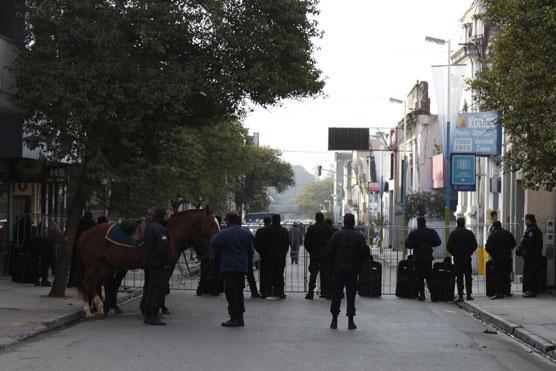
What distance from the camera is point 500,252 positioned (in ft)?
68.4

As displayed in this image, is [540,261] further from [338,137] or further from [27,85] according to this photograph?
[338,137]

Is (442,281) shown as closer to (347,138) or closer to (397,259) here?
(397,259)

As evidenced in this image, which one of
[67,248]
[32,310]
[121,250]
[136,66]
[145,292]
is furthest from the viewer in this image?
[67,248]

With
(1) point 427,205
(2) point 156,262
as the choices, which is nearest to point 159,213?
(2) point 156,262

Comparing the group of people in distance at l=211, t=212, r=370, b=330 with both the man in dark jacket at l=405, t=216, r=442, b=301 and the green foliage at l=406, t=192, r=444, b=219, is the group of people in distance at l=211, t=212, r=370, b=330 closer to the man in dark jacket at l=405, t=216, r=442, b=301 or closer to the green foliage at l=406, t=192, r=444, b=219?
the man in dark jacket at l=405, t=216, r=442, b=301

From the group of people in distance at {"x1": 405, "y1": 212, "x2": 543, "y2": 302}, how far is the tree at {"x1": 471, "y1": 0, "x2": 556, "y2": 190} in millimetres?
3649

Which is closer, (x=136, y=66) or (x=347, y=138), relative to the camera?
(x=136, y=66)

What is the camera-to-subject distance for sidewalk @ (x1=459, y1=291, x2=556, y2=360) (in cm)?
1397

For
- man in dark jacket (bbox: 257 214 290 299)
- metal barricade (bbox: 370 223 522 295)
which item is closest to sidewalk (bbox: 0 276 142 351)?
man in dark jacket (bbox: 257 214 290 299)

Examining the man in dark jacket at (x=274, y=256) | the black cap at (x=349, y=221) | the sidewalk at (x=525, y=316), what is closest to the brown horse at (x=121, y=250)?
the black cap at (x=349, y=221)

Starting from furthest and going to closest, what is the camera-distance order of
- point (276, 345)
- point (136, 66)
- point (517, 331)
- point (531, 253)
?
point (531, 253)
point (136, 66)
point (517, 331)
point (276, 345)

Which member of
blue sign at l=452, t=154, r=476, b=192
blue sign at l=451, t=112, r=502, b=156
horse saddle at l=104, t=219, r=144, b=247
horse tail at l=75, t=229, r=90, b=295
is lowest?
horse tail at l=75, t=229, r=90, b=295

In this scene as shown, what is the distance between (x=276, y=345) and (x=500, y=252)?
976 cm

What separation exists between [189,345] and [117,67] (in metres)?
6.69
